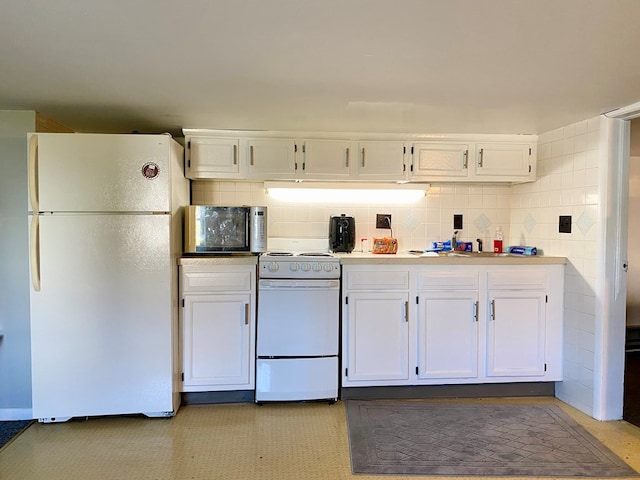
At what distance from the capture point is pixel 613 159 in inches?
99.3

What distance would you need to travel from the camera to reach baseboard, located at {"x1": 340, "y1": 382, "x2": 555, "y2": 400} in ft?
9.41

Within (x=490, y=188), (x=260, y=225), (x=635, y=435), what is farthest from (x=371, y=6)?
(x=635, y=435)

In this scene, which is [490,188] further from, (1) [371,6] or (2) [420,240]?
(1) [371,6]

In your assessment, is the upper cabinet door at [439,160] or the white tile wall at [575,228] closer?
the white tile wall at [575,228]

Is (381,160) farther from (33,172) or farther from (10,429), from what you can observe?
(10,429)

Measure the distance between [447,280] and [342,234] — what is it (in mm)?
874

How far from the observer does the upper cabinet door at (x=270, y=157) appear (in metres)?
2.95

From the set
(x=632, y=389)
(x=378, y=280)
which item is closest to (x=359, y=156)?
(x=378, y=280)

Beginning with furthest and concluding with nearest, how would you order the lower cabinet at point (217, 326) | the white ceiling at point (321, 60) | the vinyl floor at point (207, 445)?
1. the lower cabinet at point (217, 326)
2. the vinyl floor at point (207, 445)
3. the white ceiling at point (321, 60)

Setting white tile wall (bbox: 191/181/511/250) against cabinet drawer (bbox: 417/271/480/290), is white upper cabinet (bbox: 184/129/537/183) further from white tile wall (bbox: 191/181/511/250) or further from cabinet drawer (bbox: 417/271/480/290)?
cabinet drawer (bbox: 417/271/480/290)

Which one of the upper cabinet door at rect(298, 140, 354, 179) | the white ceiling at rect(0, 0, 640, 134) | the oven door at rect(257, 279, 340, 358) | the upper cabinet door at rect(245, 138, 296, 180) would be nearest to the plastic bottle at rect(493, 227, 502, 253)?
the white ceiling at rect(0, 0, 640, 134)

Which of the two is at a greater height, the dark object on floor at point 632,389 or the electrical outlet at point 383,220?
the electrical outlet at point 383,220

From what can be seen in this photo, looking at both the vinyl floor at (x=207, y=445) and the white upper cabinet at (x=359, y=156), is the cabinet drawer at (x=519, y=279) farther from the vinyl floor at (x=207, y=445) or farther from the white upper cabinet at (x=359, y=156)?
the vinyl floor at (x=207, y=445)

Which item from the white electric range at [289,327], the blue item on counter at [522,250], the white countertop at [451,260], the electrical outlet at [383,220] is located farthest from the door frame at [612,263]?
the white electric range at [289,327]
